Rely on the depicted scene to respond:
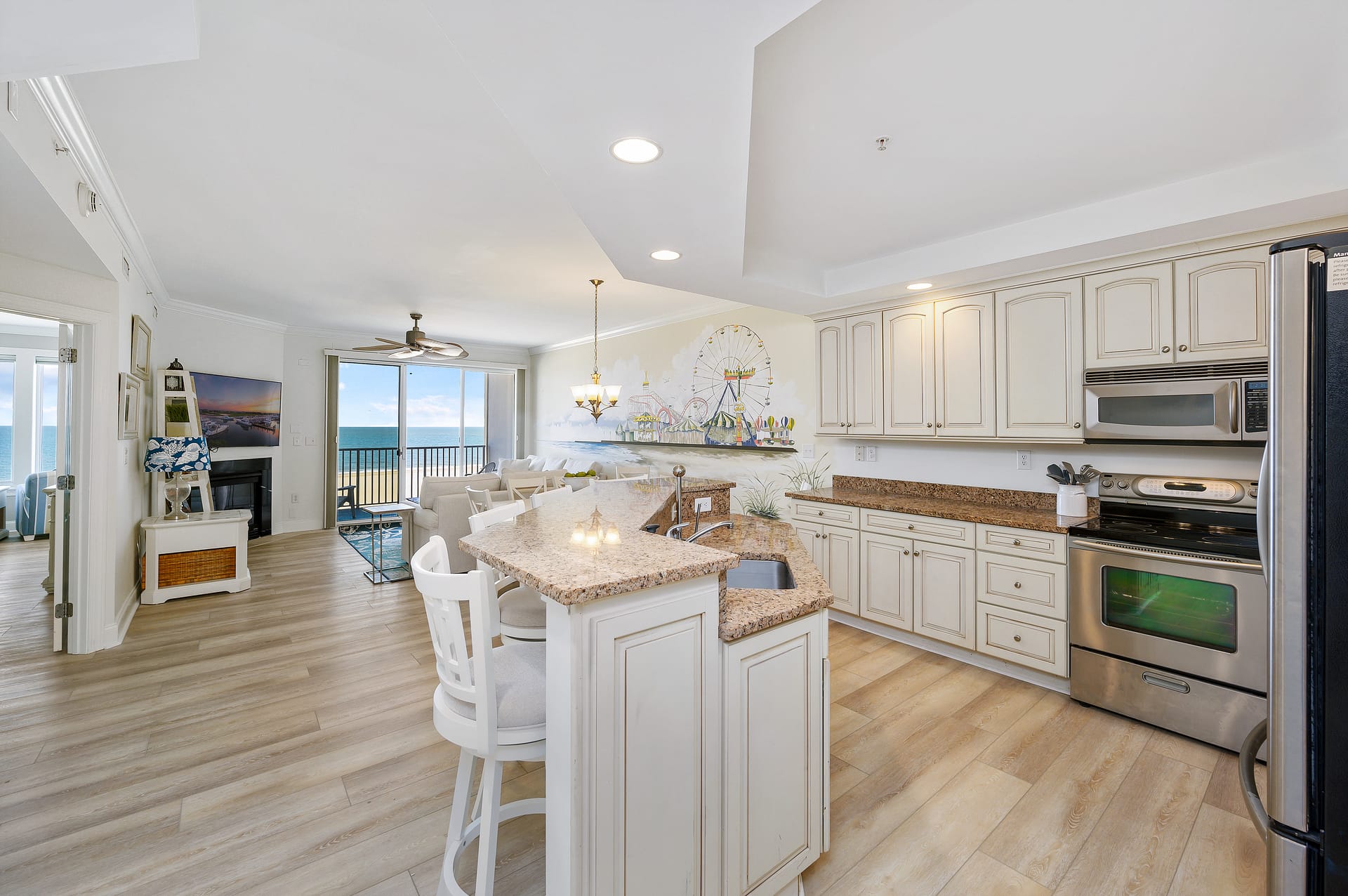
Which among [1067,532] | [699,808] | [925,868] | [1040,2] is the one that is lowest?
[925,868]

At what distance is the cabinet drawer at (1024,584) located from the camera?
111 inches

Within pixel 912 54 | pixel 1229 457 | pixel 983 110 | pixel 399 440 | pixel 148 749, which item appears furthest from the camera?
pixel 399 440

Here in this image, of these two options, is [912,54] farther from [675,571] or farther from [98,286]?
[98,286]

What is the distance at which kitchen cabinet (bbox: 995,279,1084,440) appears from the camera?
2.97 metres

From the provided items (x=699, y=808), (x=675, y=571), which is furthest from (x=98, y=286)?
(x=699, y=808)

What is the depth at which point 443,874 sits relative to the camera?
1474 millimetres

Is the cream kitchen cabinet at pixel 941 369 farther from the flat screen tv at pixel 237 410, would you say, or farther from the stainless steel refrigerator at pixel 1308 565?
the flat screen tv at pixel 237 410

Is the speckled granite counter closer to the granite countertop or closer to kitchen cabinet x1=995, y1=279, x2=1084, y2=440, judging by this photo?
kitchen cabinet x1=995, y1=279, x2=1084, y2=440

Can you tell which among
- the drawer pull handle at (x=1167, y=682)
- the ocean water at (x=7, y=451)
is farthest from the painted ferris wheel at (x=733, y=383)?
the ocean water at (x=7, y=451)

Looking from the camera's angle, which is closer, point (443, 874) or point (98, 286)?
point (443, 874)

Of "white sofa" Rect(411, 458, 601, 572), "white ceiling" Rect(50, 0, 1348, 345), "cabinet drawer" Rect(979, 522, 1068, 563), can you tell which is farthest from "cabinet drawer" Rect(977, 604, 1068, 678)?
"white sofa" Rect(411, 458, 601, 572)

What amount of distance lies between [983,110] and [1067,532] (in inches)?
78.7

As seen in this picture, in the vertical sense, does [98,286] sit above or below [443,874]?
above

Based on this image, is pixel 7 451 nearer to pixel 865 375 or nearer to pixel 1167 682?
pixel 865 375
